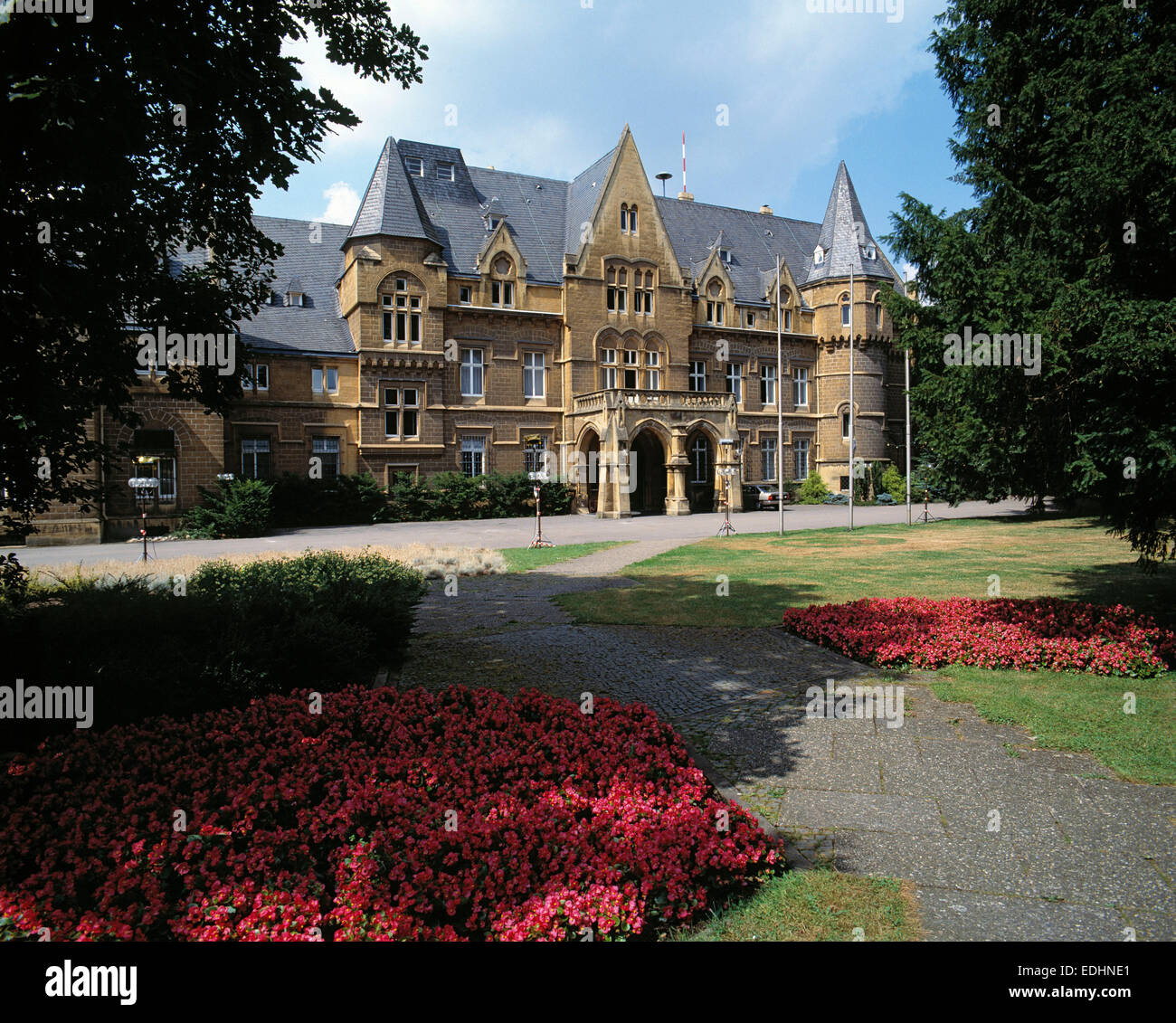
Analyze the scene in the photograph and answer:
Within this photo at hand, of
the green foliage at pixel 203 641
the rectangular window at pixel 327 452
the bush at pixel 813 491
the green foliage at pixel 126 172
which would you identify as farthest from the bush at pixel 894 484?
the green foliage at pixel 126 172

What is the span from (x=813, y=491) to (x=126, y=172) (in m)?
45.8

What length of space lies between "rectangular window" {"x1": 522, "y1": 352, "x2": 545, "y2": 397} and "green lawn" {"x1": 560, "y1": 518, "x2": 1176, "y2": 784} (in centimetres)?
2044

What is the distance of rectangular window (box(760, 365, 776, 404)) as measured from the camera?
48.8m

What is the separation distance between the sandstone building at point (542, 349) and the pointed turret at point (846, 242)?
6.6 inches

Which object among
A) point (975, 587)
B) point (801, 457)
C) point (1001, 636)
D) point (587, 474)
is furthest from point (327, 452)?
point (1001, 636)

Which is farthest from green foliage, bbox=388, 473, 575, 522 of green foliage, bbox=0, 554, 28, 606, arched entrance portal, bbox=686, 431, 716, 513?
green foliage, bbox=0, 554, 28, 606

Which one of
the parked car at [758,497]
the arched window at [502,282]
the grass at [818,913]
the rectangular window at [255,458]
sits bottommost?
the grass at [818,913]

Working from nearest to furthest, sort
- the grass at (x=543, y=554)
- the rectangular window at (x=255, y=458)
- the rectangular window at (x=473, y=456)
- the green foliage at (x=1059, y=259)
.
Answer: the green foliage at (x=1059, y=259), the grass at (x=543, y=554), the rectangular window at (x=255, y=458), the rectangular window at (x=473, y=456)

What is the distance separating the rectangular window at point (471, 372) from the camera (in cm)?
3962

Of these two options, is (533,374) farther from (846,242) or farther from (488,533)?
(846,242)

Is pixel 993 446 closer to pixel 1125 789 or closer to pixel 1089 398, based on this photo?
pixel 1089 398

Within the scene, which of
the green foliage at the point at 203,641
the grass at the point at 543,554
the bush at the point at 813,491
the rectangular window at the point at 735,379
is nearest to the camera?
the green foliage at the point at 203,641

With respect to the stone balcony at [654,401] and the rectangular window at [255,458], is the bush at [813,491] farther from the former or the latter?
the rectangular window at [255,458]

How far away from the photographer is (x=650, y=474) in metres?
43.4
